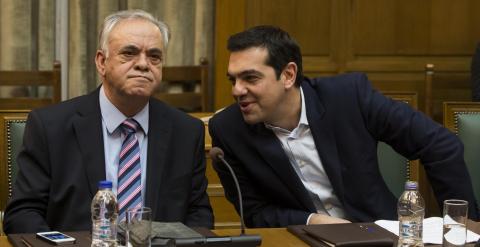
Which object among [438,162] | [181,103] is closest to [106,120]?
[438,162]

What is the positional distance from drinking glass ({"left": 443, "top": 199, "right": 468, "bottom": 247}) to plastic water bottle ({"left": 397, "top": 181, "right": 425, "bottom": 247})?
0.07 metres

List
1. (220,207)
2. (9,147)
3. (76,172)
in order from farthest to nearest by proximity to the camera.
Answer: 1. (220,207)
2. (9,147)
3. (76,172)

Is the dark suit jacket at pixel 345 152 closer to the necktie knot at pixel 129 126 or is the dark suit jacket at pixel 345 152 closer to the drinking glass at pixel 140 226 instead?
the necktie knot at pixel 129 126

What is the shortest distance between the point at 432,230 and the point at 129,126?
107cm

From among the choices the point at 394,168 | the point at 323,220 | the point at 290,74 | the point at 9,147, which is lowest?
the point at 323,220

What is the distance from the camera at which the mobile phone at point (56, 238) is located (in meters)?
2.56

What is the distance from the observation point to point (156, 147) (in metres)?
3.21

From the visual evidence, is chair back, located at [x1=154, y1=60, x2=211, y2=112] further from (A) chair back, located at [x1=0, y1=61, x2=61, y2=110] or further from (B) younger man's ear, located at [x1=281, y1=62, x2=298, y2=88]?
(B) younger man's ear, located at [x1=281, y1=62, x2=298, y2=88]

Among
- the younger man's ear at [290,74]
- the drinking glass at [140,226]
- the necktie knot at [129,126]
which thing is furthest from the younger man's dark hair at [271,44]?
the drinking glass at [140,226]

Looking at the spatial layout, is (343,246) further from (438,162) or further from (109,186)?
(438,162)

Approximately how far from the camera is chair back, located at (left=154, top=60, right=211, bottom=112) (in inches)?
220

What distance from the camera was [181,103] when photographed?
18.4ft

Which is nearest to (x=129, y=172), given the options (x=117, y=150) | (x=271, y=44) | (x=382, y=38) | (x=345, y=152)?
(x=117, y=150)

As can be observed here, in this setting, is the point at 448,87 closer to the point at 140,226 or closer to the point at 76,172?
the point at 76,172
